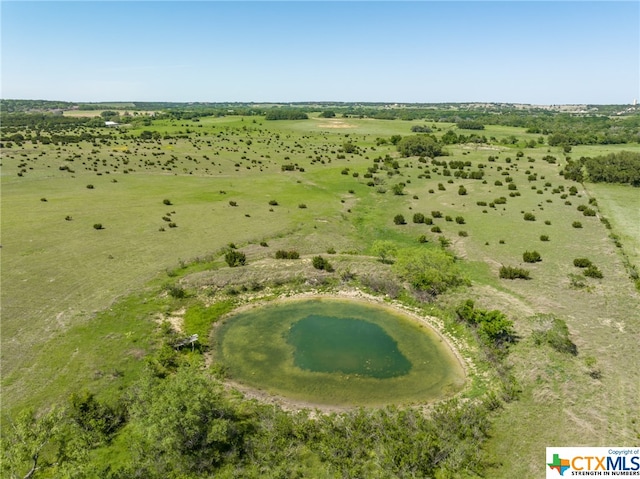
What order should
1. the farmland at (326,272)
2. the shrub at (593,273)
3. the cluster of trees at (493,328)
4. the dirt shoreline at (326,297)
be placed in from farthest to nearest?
the shrub at (593,273), the cluster of trees at (493,328), the farmland at (326,272), the dirt shoreline at (326,297)

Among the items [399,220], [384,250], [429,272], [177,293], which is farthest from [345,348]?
[399,220]

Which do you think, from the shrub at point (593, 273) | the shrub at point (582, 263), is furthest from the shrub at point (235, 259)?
the shrub at point (582, 263)

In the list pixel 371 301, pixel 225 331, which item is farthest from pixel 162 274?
pixel 371 301

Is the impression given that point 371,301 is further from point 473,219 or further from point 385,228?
point 473,219

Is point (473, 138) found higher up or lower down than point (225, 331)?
higher up

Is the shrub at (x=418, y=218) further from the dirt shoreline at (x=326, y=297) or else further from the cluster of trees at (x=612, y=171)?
the cluster of trees at (x=612, y=171)

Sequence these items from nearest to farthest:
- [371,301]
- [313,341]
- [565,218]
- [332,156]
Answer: [313,341] < [371,301] < [565,218] < [332,156]

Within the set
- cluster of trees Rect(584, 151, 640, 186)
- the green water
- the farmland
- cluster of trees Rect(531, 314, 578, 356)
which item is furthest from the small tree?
cluster of trees Rect(584, 151, 640, 186)

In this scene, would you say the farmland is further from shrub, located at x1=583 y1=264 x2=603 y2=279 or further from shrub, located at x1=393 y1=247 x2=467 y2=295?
shrub, located at x1=393 y1=247 x2=467 y2=295
